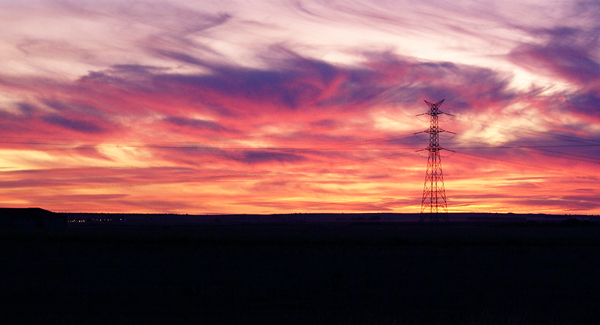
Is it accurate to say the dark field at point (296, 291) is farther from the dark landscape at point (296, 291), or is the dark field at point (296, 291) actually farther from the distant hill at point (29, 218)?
the distant hill at point (29, 218)

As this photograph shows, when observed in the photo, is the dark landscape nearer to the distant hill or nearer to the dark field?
the dark field

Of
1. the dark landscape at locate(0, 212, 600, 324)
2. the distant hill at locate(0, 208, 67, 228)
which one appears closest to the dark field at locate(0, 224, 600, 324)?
the dark landscape at locate(0, 212, 600, 324)

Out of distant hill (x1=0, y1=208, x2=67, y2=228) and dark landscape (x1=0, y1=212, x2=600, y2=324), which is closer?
dark landscape (x1=0, y1=212, x2=600, y2=324)

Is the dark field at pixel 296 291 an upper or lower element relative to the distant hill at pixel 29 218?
lower

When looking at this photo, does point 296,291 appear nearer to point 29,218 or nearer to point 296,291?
point 296,291

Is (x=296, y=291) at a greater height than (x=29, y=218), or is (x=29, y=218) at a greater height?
(x=29, y=218)

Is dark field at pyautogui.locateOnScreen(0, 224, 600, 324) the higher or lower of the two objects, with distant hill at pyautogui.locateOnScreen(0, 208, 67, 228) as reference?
lower

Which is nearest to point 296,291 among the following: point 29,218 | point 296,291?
point 296,291

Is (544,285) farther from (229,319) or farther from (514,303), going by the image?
(229,319)

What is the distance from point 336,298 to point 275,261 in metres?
16.7

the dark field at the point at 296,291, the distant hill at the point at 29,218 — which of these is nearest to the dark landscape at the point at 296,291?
the dark field at the point at 296,291

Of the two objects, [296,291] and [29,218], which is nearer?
[296,291]

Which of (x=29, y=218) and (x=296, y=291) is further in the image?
(x=29, y=218)

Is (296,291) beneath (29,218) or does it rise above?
beneath
